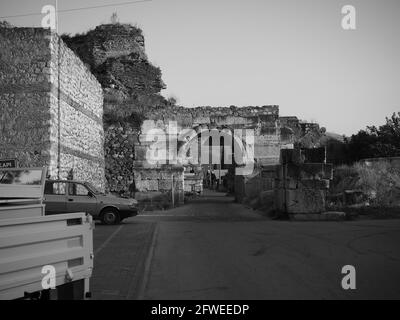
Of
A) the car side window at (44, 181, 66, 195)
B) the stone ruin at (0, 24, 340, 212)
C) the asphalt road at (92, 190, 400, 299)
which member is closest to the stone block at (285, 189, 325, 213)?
the asphalt road at (92, 190, 400, 299)

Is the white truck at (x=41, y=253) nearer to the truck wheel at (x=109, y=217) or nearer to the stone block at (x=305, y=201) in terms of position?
the truck wheel at (x=109, y=217)

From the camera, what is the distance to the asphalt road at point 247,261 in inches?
219

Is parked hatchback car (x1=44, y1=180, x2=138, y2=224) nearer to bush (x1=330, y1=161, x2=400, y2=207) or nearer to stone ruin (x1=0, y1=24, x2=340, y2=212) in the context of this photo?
stone ruin (x1=0, y1=24, x2=340, y2=212)

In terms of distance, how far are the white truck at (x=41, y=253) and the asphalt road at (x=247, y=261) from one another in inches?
50.2

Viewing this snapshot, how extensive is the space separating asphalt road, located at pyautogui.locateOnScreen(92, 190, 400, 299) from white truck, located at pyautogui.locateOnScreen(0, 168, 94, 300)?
1.27m

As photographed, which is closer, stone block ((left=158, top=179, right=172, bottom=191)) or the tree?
stone block ((left=158, top=179, right=172, bottom=191))

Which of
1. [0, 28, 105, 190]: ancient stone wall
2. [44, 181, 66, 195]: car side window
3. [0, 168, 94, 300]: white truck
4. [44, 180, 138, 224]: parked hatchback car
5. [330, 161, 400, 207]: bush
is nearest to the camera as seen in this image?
[0, 168, 94, 300]: white truck

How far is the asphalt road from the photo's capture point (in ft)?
18.2

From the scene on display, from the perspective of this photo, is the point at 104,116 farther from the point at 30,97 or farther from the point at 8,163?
the point at 8,163

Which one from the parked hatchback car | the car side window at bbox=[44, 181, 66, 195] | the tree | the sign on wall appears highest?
the tree

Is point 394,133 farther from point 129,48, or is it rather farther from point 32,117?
point 32,117

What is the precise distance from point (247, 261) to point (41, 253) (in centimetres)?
417

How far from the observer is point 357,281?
231 inches

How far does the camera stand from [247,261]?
7.39 meters
